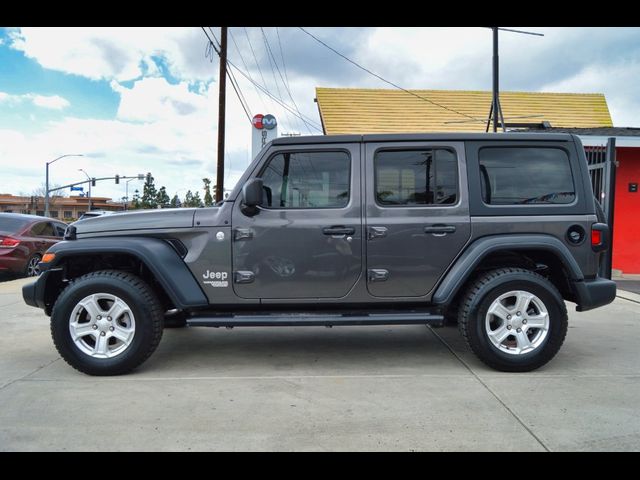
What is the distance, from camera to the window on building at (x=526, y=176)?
13.7ft

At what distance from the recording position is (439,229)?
4047 millimetres

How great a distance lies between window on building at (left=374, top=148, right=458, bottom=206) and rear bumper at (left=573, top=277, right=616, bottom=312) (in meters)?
1.33

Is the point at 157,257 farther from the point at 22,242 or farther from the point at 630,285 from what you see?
the point at 630,285

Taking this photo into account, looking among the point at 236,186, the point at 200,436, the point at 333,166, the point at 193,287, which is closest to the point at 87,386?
the point at 193,287

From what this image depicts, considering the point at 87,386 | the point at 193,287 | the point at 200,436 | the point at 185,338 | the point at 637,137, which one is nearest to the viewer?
the point at 200,436

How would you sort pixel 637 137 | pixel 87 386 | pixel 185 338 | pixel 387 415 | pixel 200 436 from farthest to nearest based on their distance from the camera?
pixel 637 137
pixel 185 338
pixel 87 386
pixel 387 415
pixel 200 436

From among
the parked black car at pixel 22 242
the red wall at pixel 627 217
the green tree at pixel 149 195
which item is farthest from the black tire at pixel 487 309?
the green tree at pixel 149 195

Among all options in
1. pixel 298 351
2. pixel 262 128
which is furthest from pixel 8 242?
pixel 298 351

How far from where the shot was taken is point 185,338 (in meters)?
5.29

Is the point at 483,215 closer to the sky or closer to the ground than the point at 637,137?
closer to the ground

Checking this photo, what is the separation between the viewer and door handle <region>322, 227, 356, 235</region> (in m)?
4.03

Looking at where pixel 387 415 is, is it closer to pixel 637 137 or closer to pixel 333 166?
pixel 333 166

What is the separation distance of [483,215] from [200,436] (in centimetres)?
287

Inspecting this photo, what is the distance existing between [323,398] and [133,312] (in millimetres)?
1745
